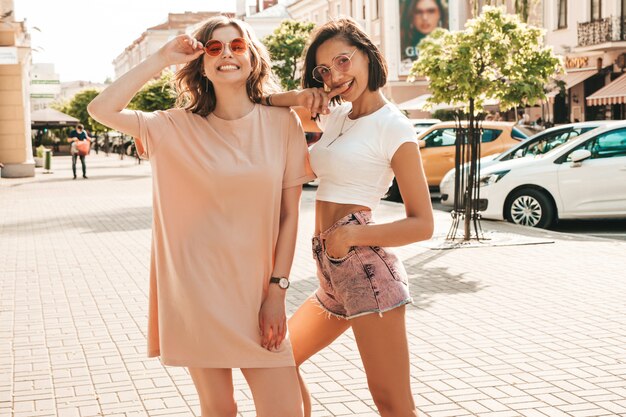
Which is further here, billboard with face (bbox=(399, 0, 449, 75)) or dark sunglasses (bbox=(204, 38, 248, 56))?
billboard with face (bbox=(399, 0, 449, 75))

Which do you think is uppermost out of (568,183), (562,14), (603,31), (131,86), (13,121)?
(562,14)

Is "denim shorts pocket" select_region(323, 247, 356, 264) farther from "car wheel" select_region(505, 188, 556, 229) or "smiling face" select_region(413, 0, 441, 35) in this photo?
"smiling face" select_region(413, 0, 441, 35)

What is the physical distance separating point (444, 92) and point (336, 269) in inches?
352

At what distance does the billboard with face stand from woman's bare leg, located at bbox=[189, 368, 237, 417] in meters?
46.8

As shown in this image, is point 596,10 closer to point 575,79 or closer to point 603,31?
point 603,31

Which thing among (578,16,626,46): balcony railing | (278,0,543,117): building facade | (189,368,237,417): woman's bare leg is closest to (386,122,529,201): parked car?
(578,16,626,46): balcony railing

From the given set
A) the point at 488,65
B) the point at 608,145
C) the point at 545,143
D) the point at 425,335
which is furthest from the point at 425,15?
the point at 425,335

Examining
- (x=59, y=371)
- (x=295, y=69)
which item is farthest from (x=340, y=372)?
(x=295, y=69)

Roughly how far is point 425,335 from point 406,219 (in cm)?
366

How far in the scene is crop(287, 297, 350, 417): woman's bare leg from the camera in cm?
341

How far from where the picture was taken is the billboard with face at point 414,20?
162 feet

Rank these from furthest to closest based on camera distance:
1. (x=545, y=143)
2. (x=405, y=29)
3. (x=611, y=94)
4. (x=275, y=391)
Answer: (x=405, y=29) → (x=611, y=94) → (x=545, y=143) → (x=275, y=391)

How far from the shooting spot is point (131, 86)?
10.1 feet

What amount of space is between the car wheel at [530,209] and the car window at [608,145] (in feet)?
2.31
